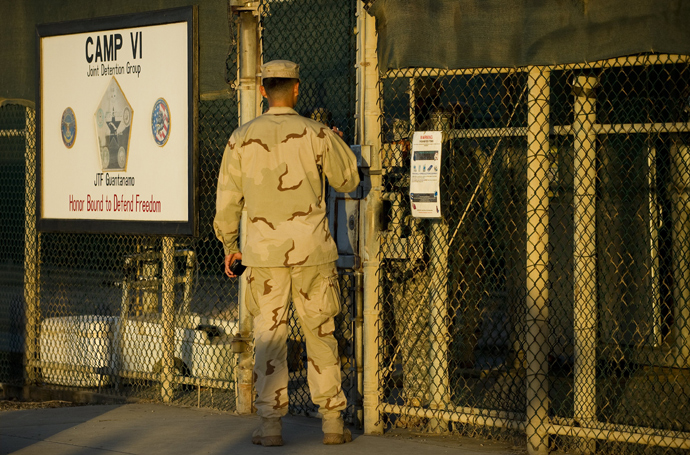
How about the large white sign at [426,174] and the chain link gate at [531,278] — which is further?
the large white sign at [426,174]

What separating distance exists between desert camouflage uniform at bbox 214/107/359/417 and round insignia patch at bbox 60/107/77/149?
2.62m

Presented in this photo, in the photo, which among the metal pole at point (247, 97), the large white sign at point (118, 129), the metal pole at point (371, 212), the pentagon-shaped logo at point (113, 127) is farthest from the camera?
the pentagon-shaped logo at point (113, 127)

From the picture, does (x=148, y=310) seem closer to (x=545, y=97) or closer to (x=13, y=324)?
(x=13, y=324)

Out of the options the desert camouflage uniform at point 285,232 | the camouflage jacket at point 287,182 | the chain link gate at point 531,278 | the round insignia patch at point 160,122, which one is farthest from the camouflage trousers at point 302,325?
the round insignia patch at point 160,122

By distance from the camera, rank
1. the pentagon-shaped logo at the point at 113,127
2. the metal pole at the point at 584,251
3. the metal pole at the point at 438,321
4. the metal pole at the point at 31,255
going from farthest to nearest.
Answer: the metal pole at the point at 31,255, the pentagon-shaped logo at the point at 113,127, the metal pole at the point at 438,321, the metal pole at the point at 584,251

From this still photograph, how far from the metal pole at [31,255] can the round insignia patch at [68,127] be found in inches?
31.6

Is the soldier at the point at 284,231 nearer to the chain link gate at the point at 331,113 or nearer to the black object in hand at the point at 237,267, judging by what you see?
the black object in hand at the point at 237,267

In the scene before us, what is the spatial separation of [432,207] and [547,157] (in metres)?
0.77

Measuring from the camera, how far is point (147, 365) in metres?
7.92

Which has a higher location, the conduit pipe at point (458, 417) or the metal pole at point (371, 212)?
the metal pole at point (371, 212)

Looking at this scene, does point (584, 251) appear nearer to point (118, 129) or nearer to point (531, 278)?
point (531, 278)

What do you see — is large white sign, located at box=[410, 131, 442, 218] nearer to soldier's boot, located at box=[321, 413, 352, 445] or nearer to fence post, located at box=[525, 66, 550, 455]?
fence post, located at box=[525, 66, 550, 455]

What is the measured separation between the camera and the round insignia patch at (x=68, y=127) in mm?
7703

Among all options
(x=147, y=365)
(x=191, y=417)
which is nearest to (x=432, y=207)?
(x=191, y=417)
